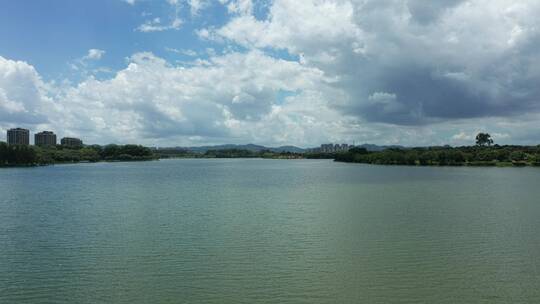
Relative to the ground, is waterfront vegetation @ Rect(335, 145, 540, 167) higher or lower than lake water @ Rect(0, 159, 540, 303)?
higher

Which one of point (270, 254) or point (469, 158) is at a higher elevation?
point (469, 158)

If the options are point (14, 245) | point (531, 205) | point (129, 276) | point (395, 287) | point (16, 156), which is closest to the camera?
point (395, 287)

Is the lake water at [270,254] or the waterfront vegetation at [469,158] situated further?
the waterfront vegetation at [469,158]

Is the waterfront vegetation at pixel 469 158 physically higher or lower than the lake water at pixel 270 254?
higher

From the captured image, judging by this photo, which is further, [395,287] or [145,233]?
[145,233]

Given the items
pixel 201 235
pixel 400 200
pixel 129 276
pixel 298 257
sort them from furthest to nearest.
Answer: pixel 400 200 → pixel 201 235 → pixel 298 257 → pixel 129 276

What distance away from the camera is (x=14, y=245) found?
2288 cm

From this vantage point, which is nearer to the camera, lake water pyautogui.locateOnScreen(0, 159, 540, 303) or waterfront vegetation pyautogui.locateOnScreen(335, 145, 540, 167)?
lake water pyautogui.locateOnScreen(0, 159, 540, 303)

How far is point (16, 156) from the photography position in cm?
14025

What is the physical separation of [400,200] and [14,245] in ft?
112

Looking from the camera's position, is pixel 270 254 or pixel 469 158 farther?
pixel 469 158

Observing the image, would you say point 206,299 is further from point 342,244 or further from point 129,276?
point 342,244

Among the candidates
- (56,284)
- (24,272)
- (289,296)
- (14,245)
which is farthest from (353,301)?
(14,245)

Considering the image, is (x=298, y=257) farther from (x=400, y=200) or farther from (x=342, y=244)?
(x=400, y=200)
